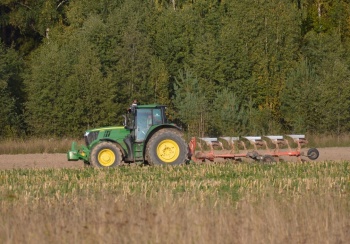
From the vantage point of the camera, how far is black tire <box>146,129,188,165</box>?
22547 mm

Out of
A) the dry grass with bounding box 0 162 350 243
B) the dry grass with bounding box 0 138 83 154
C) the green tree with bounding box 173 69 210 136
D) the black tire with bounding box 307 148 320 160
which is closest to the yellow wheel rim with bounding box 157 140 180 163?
the black tire with bounding box 307 148 320 160

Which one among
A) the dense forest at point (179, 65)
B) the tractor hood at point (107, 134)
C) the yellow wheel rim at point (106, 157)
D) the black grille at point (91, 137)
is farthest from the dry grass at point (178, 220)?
the dense forest at point (179, 65)

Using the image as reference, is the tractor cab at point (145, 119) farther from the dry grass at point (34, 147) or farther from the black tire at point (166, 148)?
the dry grass at point (34, 147)

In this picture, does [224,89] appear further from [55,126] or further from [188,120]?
[55,126]

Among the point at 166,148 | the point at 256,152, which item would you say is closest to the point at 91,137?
the point at 166,148

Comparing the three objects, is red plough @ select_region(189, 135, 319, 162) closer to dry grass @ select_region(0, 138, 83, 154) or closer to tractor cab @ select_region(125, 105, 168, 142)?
tractor cab @ select_region(125, 105, 168, 142)

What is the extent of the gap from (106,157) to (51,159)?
272 inches

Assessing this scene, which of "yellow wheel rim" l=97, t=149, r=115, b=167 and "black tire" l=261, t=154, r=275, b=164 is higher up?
"yellow wheel rim" l=97, t=149, r=115, b=167

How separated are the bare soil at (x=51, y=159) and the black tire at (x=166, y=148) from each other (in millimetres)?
2796

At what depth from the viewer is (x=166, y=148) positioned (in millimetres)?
22750

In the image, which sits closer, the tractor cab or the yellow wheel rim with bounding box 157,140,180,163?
the yellow wheel rim with bounding box 157,140,180,163

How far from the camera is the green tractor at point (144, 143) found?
74.2 ft

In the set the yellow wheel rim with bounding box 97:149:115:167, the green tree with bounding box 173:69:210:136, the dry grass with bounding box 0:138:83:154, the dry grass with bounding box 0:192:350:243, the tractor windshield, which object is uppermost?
the green tree with bounding box 173:69:210:136

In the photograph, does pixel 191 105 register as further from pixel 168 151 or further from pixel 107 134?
pixel 168 151
